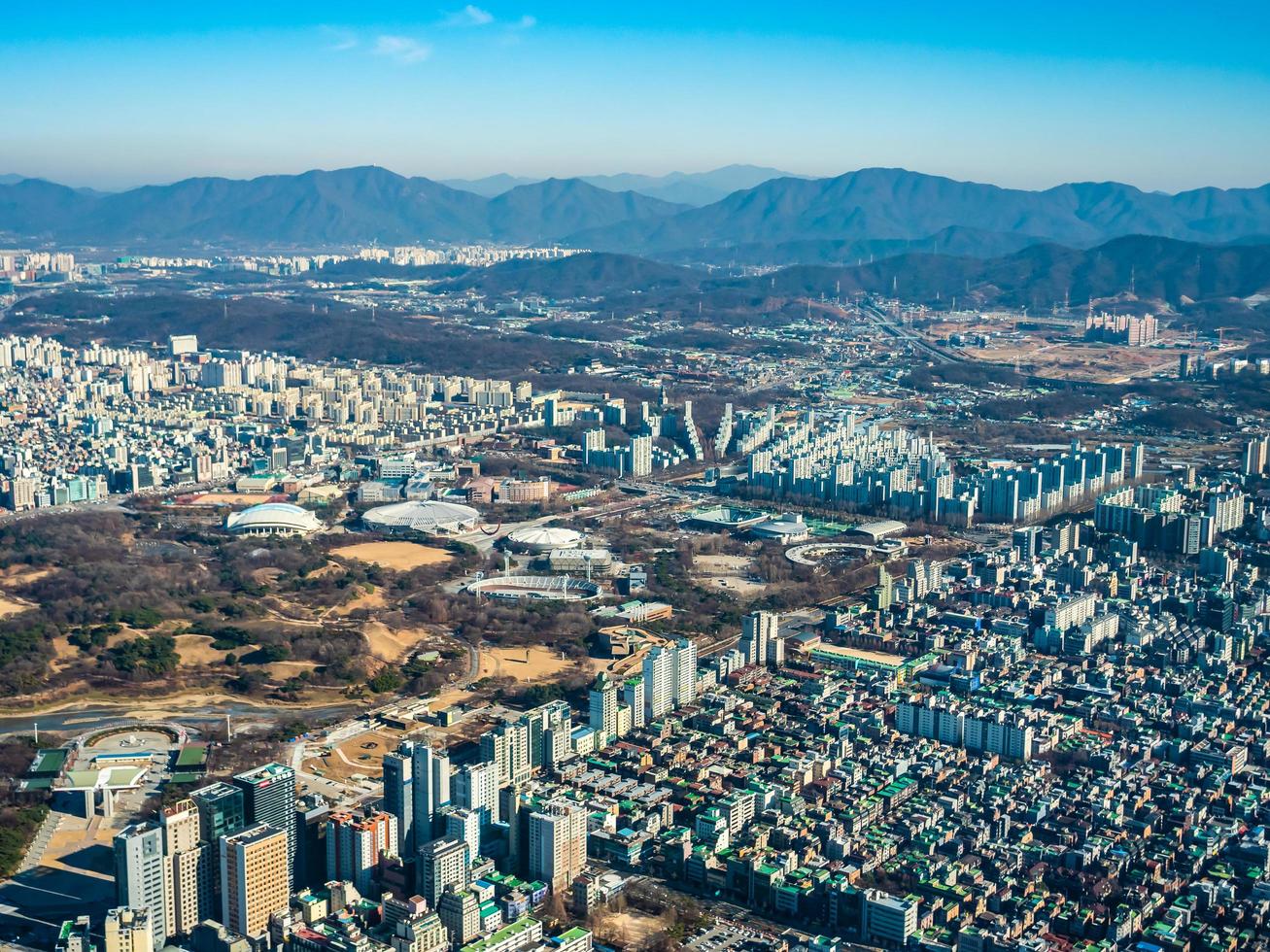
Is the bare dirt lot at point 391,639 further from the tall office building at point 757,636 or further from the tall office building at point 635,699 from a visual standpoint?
the tall office building at point 757,636

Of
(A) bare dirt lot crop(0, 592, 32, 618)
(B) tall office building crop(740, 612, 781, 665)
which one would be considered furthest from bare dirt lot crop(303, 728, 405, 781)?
(A) bare dirt lot crop(0, 592, 32, 618)

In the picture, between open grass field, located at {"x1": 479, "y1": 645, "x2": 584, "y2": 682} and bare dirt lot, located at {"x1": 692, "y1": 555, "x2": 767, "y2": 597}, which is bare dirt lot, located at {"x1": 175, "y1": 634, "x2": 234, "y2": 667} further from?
bare dirt lot, located at {"x1": 692, "y1": 555, "x2": 767, "y2": 597}

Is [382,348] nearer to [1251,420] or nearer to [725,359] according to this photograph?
[725,359]

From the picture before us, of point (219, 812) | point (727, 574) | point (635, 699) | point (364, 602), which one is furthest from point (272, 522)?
point (219, 812)

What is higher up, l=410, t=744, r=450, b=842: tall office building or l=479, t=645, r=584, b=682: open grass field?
l=410, t=744, r=450, b=842: tall office building

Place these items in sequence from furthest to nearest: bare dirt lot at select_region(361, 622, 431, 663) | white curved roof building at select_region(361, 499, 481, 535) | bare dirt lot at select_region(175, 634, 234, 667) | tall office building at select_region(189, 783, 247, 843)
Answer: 1. white curved roof building at select_region(361, 499, 481, 535)
2. bare dirt lot at select_region(361, 622, 431, 663)
3. bare dirt lot at select_region(175, 634, 234, 667)
4. tall office building at select_region(189, 783, 247, 843)

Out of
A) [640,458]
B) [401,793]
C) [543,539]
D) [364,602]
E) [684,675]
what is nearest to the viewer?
[401,793]

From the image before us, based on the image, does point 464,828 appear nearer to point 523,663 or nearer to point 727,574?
point 523,663
